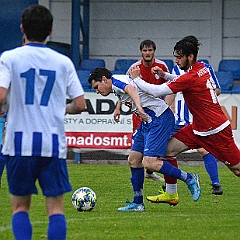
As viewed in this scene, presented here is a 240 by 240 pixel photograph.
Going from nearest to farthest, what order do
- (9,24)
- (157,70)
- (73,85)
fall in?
(73,85) → (157,70) → (9,24)

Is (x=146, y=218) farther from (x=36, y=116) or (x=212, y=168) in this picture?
(x=36, y=116)

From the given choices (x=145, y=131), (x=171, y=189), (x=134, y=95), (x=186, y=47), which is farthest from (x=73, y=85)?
(x=171, y=189)

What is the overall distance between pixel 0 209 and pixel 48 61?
387 centimetres

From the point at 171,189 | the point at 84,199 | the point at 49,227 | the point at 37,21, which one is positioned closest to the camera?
the point at 37,21

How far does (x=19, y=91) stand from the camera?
5301mm

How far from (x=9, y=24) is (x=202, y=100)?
11.6 meters

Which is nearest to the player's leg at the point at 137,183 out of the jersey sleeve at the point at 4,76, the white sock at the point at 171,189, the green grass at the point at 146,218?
the green grass at the point at 146,218

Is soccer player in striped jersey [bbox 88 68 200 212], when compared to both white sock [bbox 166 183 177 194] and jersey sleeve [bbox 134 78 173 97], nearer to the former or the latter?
jersey sleeve [bbox 134 78 173 97]

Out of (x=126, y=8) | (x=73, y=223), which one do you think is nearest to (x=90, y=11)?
(x=126, y=8)

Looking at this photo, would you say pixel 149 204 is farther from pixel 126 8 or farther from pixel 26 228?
pixel 126 8

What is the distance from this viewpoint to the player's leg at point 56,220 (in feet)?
17.4

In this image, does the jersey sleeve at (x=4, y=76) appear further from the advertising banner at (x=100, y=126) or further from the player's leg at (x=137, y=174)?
the advertising banner at (x=100, y=126)

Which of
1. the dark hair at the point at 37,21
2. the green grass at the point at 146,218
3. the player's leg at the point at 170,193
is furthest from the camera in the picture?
the player's leg at the point at 170,193

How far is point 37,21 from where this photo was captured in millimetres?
5238
